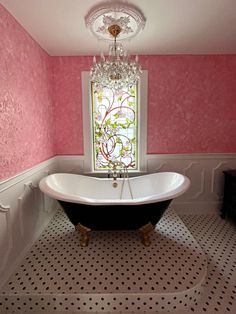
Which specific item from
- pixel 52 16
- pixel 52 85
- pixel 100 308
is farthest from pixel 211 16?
pixel 100 308

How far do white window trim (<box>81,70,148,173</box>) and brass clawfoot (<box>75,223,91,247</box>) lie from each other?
39.3 inches

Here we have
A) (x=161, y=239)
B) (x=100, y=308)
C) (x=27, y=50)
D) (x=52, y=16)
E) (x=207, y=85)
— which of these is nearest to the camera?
(x=100, y=308)

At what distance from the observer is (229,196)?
248cm

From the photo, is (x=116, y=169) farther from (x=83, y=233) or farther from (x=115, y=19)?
(x=115, y=19)

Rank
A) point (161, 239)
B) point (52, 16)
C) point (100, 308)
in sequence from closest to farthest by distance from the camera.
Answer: point (100, 308), point (52, 16), point (161, 239)

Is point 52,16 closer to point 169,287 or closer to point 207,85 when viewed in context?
point 207,85

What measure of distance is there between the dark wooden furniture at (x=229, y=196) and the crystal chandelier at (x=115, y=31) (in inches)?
72.4

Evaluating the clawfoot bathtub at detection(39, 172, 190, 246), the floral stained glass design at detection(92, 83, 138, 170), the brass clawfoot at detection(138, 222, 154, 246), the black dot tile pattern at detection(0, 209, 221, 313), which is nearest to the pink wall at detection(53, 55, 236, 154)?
the floral stained glass design at detection(92, 83, 138, 170)

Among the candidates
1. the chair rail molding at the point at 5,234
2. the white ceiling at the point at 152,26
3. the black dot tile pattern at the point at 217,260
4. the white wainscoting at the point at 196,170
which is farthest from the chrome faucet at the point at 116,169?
the white ceiling at the point at 152,26

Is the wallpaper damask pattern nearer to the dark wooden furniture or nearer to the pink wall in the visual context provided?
the pink wall

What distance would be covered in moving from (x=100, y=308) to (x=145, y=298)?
34 centimetres

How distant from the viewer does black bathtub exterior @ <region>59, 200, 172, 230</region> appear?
5.59ft

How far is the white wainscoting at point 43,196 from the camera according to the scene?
4.96ft

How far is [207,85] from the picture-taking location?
98.5 inches
